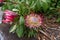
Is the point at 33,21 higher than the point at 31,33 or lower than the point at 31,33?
higher

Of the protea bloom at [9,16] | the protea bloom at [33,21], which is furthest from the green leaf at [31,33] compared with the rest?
the protea bloom at [9,16]

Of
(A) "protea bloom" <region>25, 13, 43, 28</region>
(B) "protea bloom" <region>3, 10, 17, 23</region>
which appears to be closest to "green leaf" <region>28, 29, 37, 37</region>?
(A) "protea bloom" <region>25, 13, 43, 28</region>

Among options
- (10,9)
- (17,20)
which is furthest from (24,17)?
(10,9)

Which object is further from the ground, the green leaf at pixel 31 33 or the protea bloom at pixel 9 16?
the protea bloom at pixel 9 16

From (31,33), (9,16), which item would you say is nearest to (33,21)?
(31,33)

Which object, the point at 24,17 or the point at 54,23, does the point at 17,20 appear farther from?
the point at 54,23

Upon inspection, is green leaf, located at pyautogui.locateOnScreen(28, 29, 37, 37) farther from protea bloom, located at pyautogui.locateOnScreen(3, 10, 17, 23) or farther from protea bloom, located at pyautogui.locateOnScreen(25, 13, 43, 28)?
protea bloom, located at pyautogui.locateOnScreen(3, 10, 17, 23)

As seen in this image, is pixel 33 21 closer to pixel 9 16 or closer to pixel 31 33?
pixel 31 33

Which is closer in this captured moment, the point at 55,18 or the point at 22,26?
the point at 22,26

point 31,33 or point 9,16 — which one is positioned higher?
point 9,16

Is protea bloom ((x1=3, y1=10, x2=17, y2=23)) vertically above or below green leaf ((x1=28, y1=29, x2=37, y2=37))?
above

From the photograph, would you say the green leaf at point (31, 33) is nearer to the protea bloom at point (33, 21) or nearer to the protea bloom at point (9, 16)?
the protea bloom at point (33, 21)
